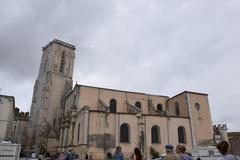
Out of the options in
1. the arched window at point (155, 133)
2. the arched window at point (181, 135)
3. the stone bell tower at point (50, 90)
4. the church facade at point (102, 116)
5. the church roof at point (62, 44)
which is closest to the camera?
the church facade at point (102, 116)

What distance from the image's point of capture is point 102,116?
27.3m

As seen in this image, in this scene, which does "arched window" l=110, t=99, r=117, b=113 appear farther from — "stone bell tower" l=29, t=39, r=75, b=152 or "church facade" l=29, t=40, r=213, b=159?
"stone bell tower" l=29, t=39, r=75, b=152

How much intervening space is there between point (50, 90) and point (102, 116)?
16792 mm

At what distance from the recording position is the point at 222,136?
33.7 metres

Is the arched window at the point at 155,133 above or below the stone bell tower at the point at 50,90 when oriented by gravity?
below

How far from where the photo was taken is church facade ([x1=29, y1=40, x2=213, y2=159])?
1059 inches

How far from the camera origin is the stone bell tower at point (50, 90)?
37.4 metres

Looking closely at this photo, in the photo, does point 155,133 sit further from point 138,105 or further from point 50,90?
point 50,90

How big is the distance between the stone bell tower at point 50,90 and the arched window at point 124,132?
14.6m

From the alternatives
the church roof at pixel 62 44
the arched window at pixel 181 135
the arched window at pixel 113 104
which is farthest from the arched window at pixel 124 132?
the church roof at pixel 62 44

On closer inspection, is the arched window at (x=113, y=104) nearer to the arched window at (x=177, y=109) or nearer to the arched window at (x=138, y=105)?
the arched window at (x=138, y=105)

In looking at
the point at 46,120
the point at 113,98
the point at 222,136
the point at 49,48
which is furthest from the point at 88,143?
the point at 49,48

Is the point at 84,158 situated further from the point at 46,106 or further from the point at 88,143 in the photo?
the point at 46,106

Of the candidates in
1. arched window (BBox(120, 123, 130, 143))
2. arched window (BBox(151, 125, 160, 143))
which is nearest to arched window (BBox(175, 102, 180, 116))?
arched window (BBox(151, 125, 160, 143))
